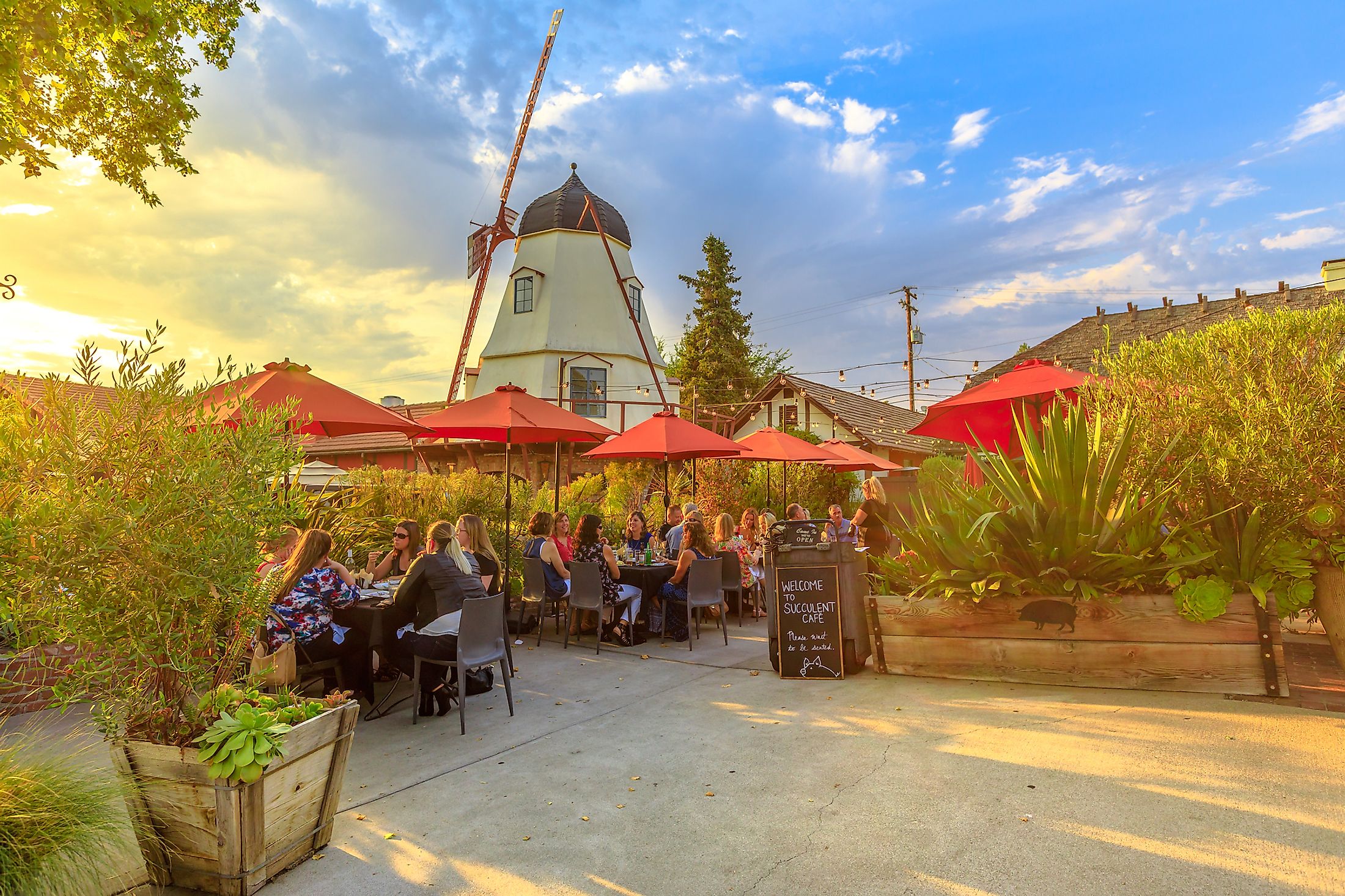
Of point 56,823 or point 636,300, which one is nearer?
point 56,823

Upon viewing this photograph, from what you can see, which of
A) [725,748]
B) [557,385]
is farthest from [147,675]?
[557,385]

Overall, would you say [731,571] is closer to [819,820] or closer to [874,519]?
[874,519]

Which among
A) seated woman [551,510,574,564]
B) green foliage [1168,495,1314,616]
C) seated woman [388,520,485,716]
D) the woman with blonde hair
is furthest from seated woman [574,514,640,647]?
green foliage [1168,495,1314,616]

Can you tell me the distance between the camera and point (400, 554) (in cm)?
692

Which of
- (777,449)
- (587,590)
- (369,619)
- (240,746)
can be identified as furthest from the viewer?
(777,449)

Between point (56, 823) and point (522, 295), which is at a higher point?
point (522, 295)

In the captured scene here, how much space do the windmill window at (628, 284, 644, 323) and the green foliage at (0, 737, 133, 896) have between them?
28758 millimetres

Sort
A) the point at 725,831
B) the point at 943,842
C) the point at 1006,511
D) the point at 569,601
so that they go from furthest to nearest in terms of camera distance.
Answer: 1. the point at 569,601
2. the point at 1006,511
3. the point at 725,831
4. the point at 943,842

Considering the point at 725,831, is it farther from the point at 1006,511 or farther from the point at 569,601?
the point at 569,601

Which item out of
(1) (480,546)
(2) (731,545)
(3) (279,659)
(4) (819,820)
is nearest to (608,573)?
(1) (480,546)

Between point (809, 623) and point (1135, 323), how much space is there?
30.5 meters

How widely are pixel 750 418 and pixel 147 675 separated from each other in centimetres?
2733

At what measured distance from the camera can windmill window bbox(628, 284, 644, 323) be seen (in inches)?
1225

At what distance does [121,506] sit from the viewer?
108 inches
